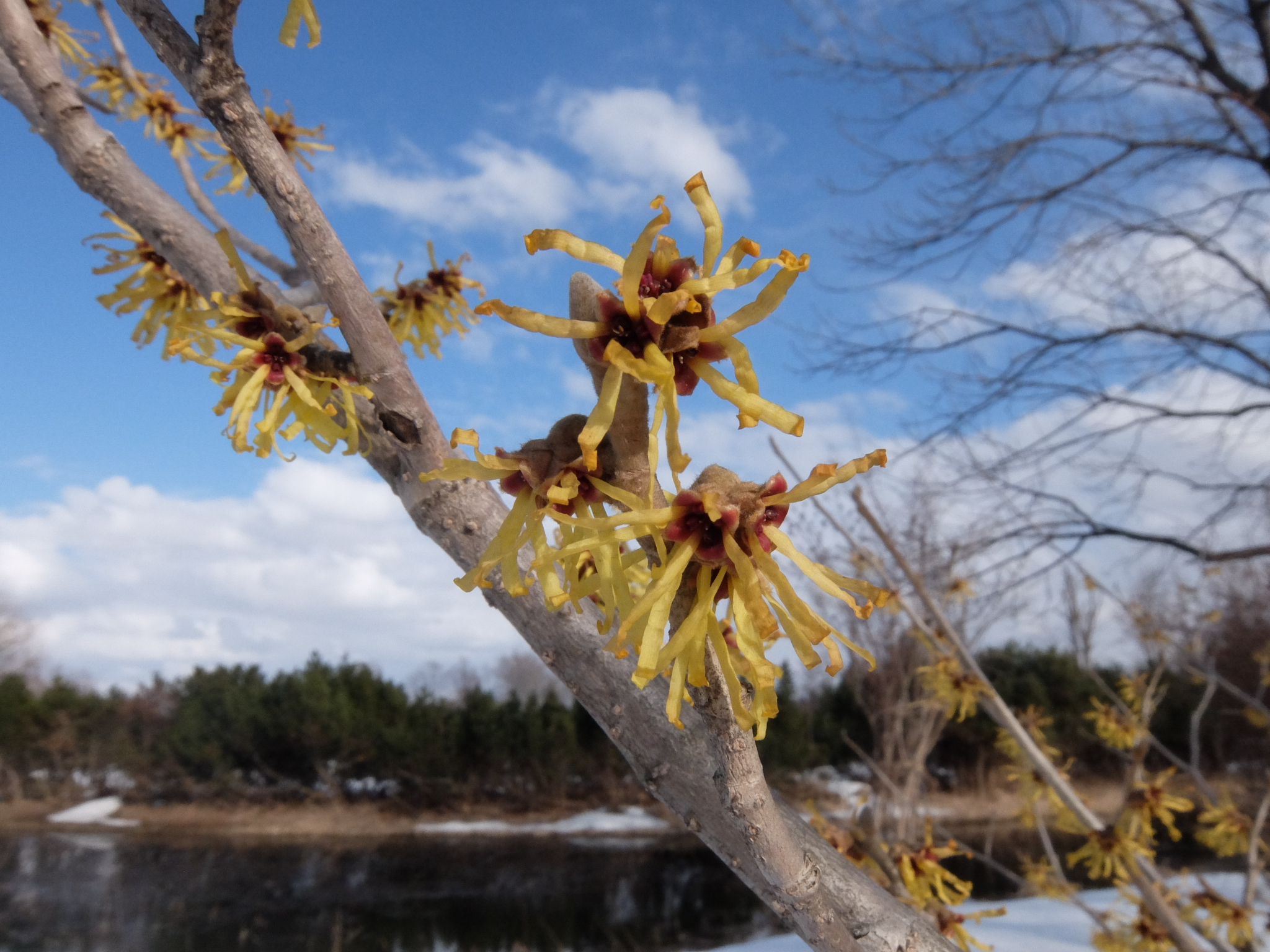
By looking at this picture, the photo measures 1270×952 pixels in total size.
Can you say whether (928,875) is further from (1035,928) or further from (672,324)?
(1035,928)

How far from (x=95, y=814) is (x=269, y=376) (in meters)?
13.3

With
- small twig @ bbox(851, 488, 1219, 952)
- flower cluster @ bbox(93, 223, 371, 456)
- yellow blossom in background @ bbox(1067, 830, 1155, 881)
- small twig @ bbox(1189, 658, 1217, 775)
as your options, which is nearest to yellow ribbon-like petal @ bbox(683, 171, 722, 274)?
flower cluster @ bbox(93, 223, 371, 456)

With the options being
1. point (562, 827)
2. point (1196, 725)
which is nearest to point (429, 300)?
point (1196, 725)

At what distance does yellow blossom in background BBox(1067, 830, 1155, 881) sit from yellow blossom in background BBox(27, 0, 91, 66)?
3242mm

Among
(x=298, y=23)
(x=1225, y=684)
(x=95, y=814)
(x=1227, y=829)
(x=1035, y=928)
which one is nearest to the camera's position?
(x=298, y=23)

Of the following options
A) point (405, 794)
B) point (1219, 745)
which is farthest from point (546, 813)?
point (1219, 745)

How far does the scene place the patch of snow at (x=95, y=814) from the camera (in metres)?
10.4

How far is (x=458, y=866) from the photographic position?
27.6 ft

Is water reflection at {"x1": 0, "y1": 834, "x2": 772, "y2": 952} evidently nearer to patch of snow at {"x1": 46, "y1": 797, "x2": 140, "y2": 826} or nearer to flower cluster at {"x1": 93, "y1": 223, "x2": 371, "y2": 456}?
patch of snow at {"x1": 46, "y1": 797, "x2": 140, "y2": 826}

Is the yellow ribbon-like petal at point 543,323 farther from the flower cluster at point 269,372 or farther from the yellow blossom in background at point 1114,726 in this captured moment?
the yellow blossom in background at point 1114,726

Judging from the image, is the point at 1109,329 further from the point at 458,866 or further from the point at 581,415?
the point at 458,866

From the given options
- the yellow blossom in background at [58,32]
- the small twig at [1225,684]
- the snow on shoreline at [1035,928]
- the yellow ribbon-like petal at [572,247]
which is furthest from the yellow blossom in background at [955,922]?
the snow on shoreline at [1035,928]

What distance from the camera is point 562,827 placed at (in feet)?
34.2

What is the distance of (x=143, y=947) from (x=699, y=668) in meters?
7.53
